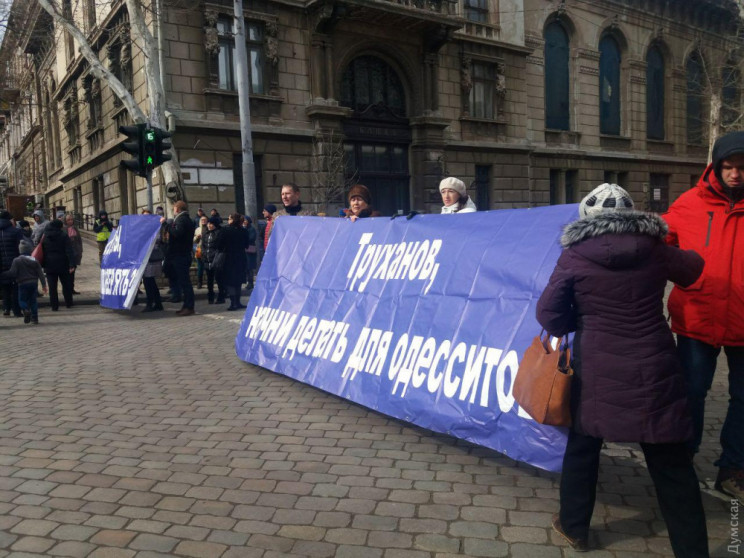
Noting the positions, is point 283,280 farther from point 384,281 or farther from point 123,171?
point 123,171

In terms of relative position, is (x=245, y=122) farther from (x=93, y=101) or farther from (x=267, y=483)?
(x=267, y=483)

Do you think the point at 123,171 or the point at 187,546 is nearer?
the point at 187,546

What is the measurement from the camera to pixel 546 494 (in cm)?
343

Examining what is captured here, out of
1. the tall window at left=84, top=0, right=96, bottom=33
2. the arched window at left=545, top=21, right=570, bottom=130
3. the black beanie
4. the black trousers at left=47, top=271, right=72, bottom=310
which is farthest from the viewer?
the arched window at left=545, top=21, right=570, bottom=130

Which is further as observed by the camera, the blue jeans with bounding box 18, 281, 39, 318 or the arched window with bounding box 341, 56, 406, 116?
the arched window with bounding box 341, 56, 406, 116

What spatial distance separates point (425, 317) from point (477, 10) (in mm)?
22587

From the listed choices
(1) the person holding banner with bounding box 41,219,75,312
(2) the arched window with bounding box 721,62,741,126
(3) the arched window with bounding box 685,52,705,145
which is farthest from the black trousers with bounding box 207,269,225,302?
(2) the arched window with bounding box 721,62,741,126

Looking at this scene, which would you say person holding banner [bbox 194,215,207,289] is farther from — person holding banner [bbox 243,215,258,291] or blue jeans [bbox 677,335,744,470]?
blue jeans [bbox 677,335,744,470]

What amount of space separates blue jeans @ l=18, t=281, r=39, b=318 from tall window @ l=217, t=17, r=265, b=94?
1010 centimetres

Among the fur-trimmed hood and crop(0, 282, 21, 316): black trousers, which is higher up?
the fur-trimmed hood

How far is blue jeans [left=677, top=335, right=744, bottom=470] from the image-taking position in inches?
129

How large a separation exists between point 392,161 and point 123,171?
359 inches

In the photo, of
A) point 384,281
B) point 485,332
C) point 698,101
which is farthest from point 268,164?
point 698,101

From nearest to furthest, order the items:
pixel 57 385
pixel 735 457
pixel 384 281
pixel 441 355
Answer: pixel 735 457 < pixel 441 355 < pixel 384 281 < pixel 57 385
